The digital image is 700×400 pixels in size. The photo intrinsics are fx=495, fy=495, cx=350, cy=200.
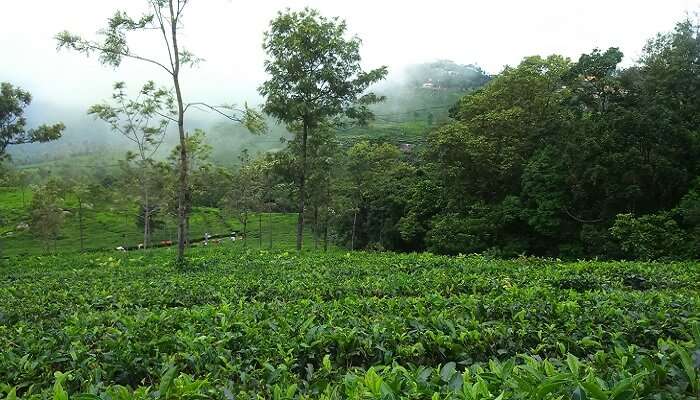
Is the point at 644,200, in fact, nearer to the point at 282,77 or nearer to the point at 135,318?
the point at 282,77

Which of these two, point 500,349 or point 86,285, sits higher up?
point 500,349

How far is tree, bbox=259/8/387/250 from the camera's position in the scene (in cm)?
1864

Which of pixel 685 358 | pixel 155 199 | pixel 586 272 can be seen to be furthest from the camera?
pixel 155 199

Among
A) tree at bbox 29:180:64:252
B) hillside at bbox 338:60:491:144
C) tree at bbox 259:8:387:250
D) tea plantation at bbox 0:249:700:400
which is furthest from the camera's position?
hillside at bbox 338:60:491:144

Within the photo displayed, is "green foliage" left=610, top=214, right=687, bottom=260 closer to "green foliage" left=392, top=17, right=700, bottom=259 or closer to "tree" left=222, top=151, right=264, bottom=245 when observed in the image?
"green foliage" left=392, top=17, right=700, bottom=259

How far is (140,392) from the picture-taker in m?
2.52

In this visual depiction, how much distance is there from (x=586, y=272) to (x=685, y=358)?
779 centimetres

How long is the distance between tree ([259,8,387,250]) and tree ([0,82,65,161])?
995cm

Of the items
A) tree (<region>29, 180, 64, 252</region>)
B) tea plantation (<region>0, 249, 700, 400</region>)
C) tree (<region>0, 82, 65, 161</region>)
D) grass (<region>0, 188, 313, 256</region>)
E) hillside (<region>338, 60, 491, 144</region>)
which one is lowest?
grass (<region>0, 188, 313, 256</region>)

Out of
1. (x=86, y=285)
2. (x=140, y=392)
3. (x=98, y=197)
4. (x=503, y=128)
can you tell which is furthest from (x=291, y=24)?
(x=98, y=197)

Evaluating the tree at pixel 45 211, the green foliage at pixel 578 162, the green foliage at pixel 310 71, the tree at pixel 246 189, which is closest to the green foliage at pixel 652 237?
the green foliage at pixel 578 162

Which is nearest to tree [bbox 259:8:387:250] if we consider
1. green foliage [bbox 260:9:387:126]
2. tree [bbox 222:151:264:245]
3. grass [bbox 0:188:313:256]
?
green foliage [bbox 260:9:387:126]

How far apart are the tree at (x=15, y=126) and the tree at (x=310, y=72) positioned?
9.95 m

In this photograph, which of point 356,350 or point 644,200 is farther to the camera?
point 644,200
